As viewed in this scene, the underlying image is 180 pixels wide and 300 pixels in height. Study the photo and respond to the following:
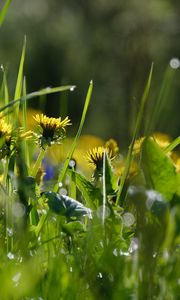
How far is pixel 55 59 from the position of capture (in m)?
9.53

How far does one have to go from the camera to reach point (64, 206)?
1245 mm

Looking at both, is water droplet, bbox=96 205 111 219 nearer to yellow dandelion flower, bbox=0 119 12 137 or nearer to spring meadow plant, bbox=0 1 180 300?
Result: spring meadow plant, bbox=0 1 180 300

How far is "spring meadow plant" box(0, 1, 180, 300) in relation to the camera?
0.97 m

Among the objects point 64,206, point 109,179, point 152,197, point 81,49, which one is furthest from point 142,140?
point 81,49

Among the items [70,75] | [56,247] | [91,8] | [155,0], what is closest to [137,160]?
[56,247]

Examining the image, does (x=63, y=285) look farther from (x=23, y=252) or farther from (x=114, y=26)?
(x=114, y=26)

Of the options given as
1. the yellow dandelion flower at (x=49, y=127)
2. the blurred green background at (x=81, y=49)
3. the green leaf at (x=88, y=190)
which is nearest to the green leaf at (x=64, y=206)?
the green leaf at (x=88, y=190)

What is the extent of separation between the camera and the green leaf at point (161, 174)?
1.32 metres

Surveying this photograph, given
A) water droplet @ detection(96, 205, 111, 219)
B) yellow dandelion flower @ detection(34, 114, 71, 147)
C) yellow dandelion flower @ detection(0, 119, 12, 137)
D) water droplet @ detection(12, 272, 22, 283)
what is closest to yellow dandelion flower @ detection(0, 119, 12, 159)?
yellow dandelion flower @ detection(0, 119, 12, 137)

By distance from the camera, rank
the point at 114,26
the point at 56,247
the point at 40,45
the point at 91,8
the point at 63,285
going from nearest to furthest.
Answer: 1. the point at 63,285
2. the point at 56,247
3. the point at 40,45
4. the point at 114,26
5. the point at 91,8

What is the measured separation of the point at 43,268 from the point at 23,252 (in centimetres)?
17

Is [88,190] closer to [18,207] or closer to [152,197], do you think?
[18,207]

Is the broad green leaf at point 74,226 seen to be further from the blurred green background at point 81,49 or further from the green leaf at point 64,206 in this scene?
the blurred green background at point 81,49

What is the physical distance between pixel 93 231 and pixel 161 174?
264 mm
